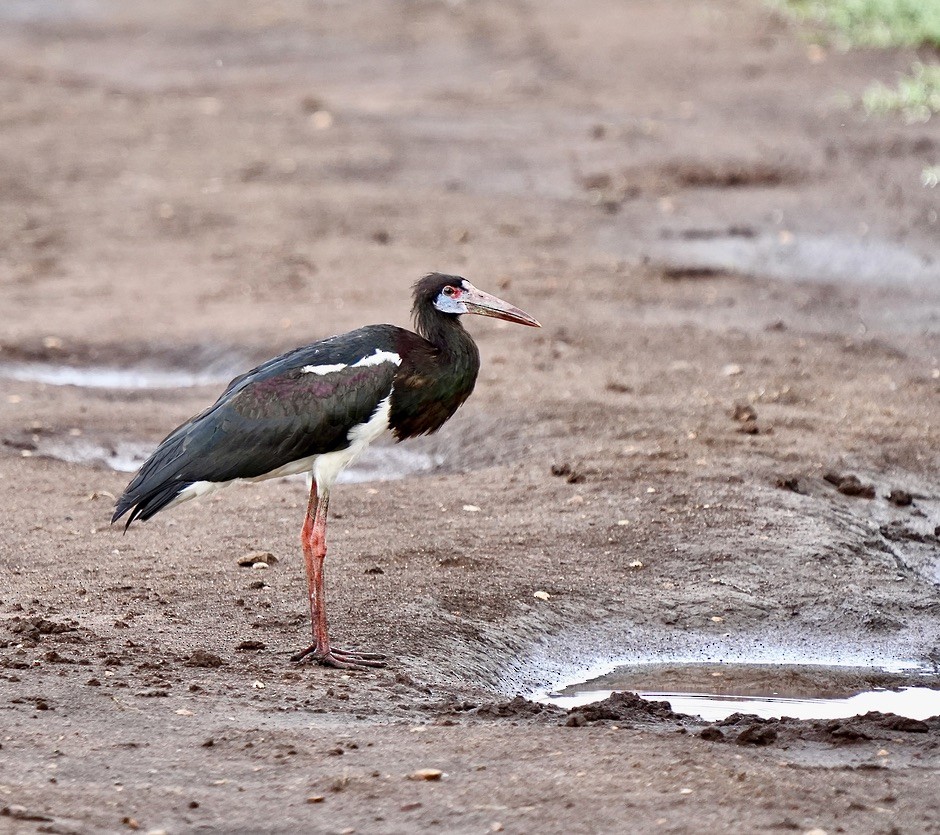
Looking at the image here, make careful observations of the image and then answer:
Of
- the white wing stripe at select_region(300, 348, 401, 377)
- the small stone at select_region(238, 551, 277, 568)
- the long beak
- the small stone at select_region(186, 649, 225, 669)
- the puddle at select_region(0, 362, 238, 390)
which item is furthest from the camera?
the puddle at select_region(0, 362, 238, 390)

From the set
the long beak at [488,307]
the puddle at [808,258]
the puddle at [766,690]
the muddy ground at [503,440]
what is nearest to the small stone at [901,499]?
the muddy ground at [503,440]

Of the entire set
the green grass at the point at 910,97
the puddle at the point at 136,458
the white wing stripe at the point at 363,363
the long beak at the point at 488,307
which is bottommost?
the puddle at the point at 136,458

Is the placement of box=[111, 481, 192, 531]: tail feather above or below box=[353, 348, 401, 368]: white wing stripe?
below

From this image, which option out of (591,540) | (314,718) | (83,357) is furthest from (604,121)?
(314,718)

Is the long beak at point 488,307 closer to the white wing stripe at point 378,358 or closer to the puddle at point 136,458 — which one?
the white wing stripe at point 378,358

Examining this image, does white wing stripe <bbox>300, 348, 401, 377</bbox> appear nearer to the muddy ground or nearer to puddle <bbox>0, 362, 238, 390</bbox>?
the muddy ground

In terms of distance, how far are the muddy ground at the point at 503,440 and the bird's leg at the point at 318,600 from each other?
0.17m

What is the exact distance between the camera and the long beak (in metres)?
7.00

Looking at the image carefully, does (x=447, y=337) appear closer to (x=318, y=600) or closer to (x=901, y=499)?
(x=318, y=600)

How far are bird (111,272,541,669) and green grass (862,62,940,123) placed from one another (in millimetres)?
9711

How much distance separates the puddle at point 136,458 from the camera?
9289 mm

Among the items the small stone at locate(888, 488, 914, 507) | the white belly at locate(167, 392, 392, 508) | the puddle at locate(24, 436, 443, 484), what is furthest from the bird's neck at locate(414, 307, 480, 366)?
the small stone at locate(888, 488, 914, 507)

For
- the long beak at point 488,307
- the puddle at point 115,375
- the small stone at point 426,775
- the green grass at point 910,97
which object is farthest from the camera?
the green grass at point 910,97

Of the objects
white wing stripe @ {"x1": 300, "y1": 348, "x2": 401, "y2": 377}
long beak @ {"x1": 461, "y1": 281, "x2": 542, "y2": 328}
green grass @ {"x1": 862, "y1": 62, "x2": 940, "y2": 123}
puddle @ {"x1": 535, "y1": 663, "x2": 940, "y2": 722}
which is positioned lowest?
puddle @ {"x1": 535, "y1": 663, "x2": 940, "y2": 722}
